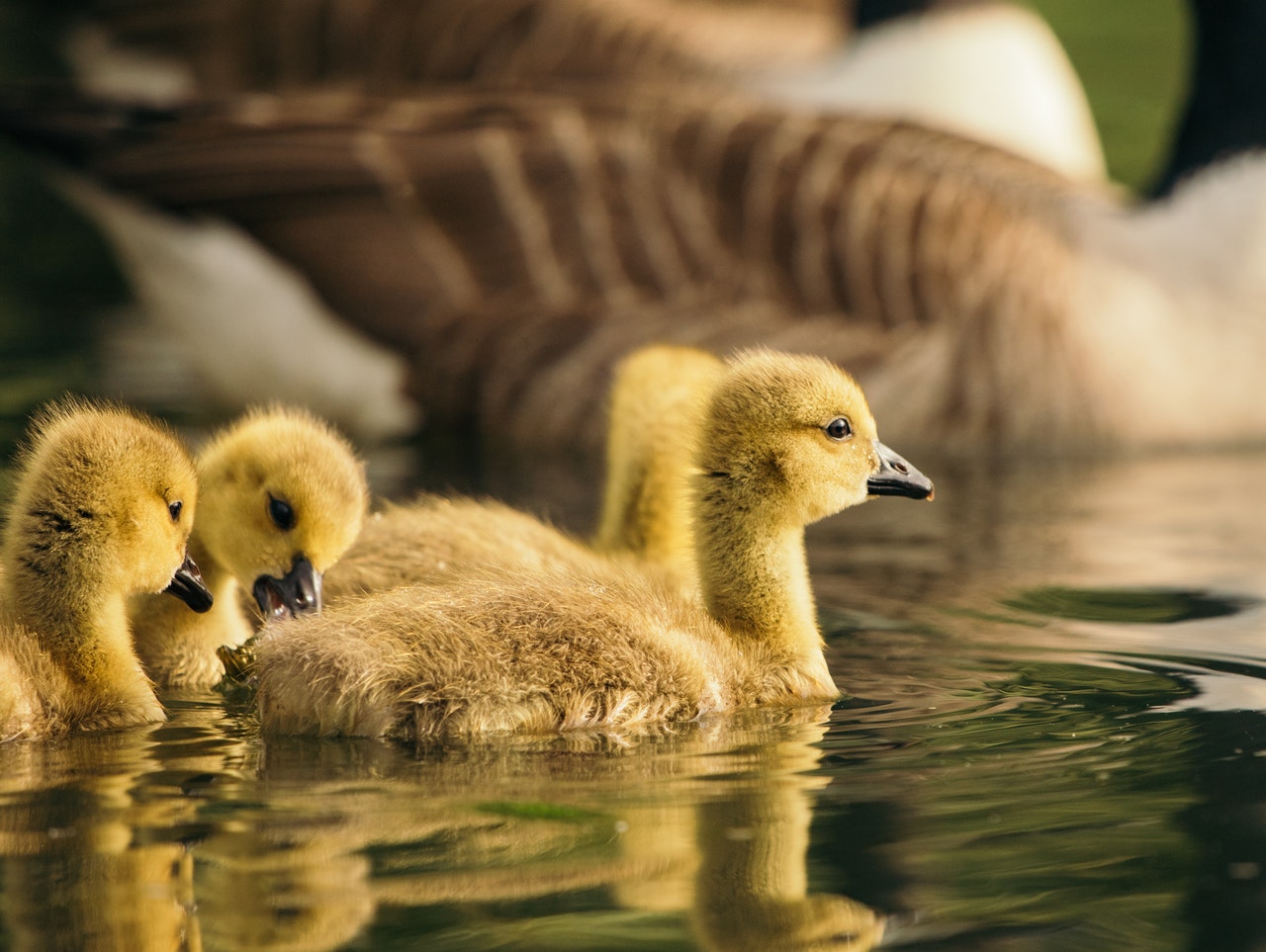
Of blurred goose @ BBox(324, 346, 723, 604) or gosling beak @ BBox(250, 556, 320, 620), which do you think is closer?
gosling beak @ BBox(250, 556, 320, 620)

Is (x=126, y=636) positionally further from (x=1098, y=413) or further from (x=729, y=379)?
(x=1098, y=413)

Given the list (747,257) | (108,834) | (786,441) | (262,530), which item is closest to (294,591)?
(262,530)

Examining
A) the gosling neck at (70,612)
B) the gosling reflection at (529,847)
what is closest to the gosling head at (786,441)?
the gosling reflection at (529,847)

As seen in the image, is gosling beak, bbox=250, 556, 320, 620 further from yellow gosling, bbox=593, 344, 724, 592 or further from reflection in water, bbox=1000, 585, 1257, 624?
reflection in water, bbox=1000, 585, 1257, 624

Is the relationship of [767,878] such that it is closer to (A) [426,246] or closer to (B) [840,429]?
(B) [840,429]

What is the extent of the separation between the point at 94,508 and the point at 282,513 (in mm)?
598

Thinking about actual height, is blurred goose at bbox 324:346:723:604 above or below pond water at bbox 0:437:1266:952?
above

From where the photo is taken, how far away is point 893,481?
5.81 meters

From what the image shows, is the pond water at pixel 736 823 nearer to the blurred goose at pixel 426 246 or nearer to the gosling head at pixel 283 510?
the gosling head at pixel 283 510

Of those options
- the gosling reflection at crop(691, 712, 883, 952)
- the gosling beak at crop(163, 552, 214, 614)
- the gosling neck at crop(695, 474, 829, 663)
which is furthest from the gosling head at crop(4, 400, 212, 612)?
the gosling reflection at crop(691, 712, 883, 952)

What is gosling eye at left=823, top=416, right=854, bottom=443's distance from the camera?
5682mm

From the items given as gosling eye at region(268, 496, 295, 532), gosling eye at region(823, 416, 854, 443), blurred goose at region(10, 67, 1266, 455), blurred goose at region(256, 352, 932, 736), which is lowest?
blurred goose at region(256, 352, 932, 736)

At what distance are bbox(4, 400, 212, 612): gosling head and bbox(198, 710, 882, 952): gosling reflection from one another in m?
0.65

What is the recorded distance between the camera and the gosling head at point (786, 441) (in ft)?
18.5
